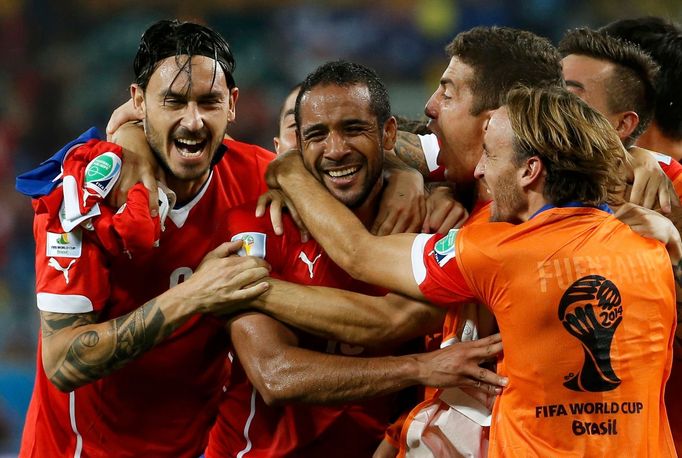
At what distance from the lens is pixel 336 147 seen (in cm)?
343

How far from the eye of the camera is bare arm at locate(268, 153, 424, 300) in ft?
10.1

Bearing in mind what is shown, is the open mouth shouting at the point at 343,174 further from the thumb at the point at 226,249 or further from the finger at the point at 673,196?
the finger at the point at 673,196

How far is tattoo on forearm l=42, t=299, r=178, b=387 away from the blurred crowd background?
5775 millimetres

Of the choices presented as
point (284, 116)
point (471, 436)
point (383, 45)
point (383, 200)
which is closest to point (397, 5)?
point (383, 45)

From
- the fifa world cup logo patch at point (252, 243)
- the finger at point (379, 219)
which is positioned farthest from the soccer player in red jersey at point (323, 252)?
the finger at point (379, 219)

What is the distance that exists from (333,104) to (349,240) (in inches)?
22.4

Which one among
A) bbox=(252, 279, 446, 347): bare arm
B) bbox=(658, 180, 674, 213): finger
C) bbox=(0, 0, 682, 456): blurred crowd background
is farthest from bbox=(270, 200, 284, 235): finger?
bbox=(0, 0, 682, 456): blurred crowd background

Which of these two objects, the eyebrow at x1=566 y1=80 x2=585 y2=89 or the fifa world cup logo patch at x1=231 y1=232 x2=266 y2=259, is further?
the eyebrow at x1=566 y1=80 x2=585 y2=89

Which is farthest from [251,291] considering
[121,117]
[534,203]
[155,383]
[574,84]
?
[574,84]

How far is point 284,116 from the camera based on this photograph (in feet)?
16.3

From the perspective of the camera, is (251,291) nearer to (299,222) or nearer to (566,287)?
(299,222)

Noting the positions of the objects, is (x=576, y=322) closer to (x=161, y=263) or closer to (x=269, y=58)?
(x=161, y=263)

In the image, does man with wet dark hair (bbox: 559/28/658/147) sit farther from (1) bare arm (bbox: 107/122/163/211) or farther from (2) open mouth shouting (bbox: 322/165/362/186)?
(1) bare arm (bbox: 107/122/163/211)

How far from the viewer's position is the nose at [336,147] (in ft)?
11.2
